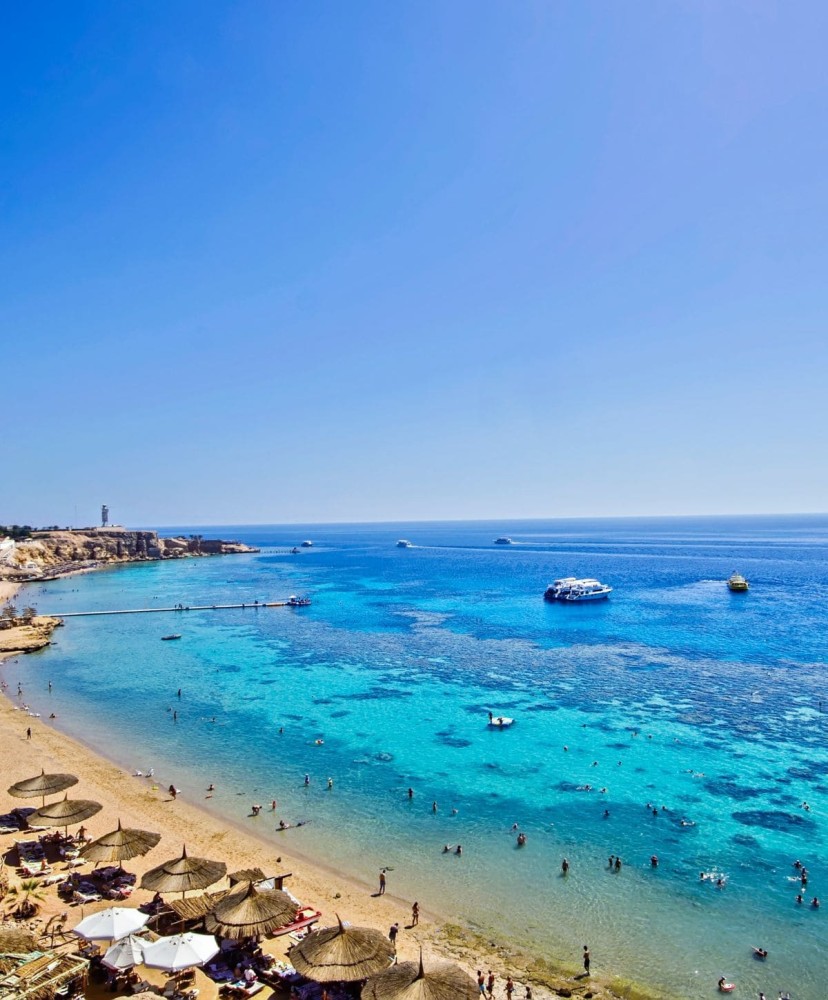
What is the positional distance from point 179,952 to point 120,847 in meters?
7.63

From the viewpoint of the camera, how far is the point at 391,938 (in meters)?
22.5

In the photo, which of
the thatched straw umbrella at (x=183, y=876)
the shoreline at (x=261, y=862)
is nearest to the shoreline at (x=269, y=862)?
Result: the shoreline at (x=261, y=862)

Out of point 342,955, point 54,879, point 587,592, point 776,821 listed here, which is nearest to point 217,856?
point 54,879

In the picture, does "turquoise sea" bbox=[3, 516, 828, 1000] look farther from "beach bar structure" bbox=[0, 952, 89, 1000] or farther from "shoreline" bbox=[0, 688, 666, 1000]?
"beach bar structure" bbox=[0, 952, 89, 1000]

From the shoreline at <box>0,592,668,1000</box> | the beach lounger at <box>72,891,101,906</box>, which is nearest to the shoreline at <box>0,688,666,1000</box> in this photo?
the shoreline at <box>0,592,668,1000</box>

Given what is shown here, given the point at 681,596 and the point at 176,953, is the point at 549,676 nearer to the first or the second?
the point at 176,953

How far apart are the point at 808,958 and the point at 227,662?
57.6 meters

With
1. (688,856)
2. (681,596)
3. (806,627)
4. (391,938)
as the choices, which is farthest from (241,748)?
(681,596)

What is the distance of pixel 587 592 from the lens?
10506 cm

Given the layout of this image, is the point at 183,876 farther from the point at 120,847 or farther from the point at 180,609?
the point at 180,609

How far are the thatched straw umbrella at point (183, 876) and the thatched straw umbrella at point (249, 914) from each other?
1.75 m

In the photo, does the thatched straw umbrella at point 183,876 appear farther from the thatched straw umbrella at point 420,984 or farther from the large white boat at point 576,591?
the large white boat at point 576,591

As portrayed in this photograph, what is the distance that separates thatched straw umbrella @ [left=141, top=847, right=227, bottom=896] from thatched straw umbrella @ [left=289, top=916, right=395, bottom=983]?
5.75 m

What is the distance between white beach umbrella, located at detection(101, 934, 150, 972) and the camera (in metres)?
18.8
